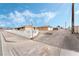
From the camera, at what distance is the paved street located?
139 cm

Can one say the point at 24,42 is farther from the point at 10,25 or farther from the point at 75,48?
the point at 75,48

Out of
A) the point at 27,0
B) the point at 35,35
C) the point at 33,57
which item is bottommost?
the point at 33,57

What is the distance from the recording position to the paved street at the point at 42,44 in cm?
139

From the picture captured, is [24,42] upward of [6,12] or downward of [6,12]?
downward

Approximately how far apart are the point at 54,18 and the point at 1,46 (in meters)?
0.69

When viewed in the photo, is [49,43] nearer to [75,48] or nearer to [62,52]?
[62,52]

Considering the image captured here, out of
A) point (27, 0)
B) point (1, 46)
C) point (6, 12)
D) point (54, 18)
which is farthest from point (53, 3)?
point (1, 46)

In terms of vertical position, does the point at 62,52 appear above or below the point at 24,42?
below

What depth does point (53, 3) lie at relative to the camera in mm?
1423

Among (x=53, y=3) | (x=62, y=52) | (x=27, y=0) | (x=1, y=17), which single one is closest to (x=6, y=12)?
(x=1, y=17)

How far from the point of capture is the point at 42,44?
1.41 metres

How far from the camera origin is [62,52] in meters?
1.40

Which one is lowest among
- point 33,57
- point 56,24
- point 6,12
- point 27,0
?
point 33,57

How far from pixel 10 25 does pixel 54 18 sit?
0.52 m
